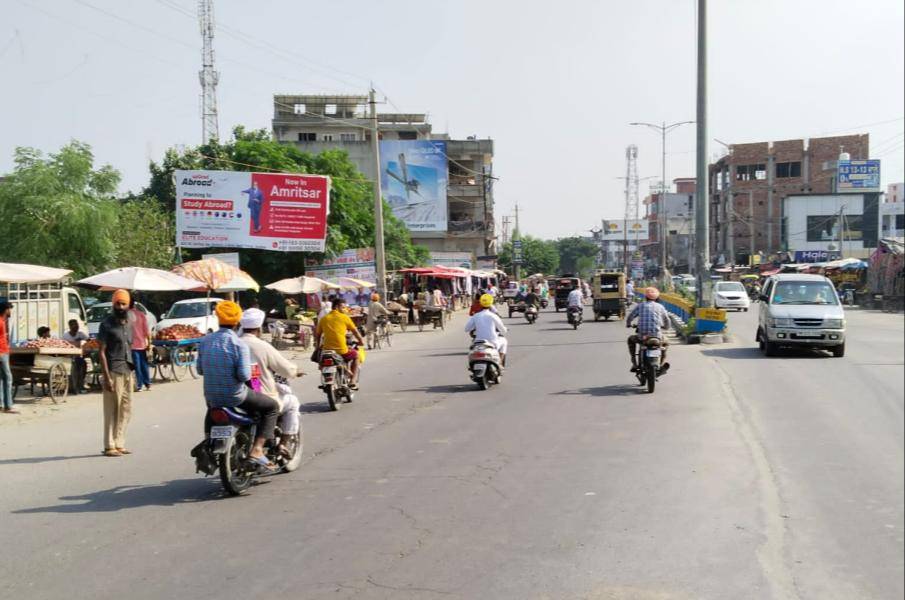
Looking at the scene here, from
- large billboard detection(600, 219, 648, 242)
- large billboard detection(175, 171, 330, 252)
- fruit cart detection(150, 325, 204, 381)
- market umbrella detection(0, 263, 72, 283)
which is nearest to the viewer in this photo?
market umbrella detection(0, 263, 72, 283)

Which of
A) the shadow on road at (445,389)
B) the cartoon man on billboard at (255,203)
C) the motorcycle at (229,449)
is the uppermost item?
the cartoon man on billboard at (255,203)

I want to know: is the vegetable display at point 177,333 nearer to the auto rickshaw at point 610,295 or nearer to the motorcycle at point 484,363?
the motorcycle at point 484,363

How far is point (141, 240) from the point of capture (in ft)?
103

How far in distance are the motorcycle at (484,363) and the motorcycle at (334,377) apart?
2.32m

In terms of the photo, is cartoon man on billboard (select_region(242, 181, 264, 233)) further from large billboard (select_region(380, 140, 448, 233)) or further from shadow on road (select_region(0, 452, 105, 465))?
large billboard (select_region(380, 140, 448, 233))

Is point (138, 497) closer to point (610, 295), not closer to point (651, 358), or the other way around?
point (651, 358)

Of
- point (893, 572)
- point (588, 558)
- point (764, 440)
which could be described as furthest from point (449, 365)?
point (893, 572)

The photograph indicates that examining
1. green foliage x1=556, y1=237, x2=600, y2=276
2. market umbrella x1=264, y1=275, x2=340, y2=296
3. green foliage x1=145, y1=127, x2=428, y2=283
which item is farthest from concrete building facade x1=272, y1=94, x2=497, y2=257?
green foliage x1=556, y1=237, x2=600, y2=276

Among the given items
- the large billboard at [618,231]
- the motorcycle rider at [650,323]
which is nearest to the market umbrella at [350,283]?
the motorcycle rider at [650,323]

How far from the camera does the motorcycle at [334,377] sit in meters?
12.8

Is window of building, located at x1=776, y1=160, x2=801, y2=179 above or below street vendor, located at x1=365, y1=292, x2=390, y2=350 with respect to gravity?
above

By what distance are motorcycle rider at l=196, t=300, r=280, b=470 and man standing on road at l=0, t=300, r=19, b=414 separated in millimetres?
7178

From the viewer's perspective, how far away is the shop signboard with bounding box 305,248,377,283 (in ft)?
114

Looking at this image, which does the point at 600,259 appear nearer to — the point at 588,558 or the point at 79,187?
the point at 79,187
